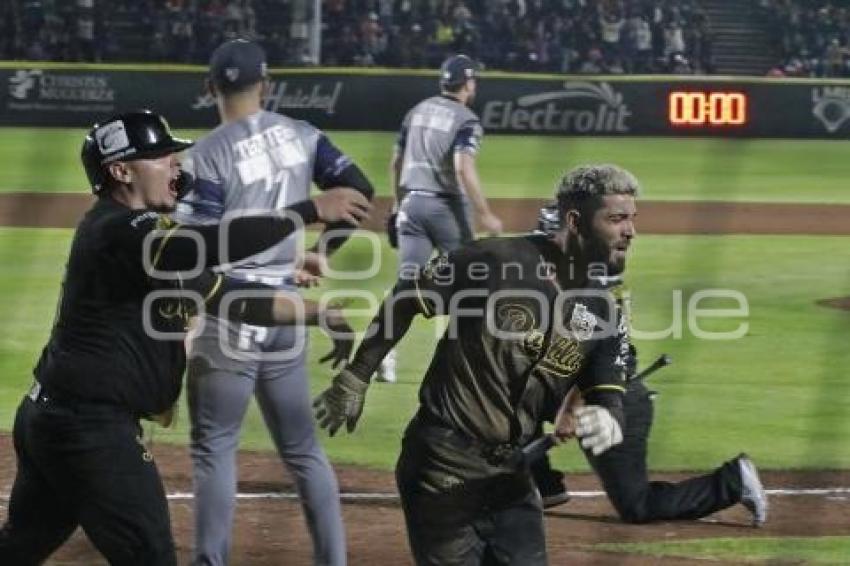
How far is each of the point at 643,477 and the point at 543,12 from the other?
27.3 m

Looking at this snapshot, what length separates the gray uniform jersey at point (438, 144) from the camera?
1008 cm

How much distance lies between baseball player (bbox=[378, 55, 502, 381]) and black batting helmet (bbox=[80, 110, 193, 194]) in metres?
5.09

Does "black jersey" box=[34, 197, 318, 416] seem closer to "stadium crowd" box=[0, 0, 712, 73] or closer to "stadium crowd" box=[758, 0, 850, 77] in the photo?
"stadium crowd" box=[0, 0, 712, 73]

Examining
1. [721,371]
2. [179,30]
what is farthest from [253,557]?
[179,30]

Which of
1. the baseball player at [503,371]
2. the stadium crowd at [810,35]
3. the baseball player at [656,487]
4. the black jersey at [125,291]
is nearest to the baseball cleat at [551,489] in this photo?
the baseball player at [656,487]

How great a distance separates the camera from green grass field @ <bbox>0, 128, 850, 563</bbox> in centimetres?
870

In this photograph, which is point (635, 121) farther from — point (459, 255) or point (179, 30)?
point (459, 255)

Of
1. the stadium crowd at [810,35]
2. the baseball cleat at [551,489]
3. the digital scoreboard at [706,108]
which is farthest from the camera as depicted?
the stadium crowd at [810,35]

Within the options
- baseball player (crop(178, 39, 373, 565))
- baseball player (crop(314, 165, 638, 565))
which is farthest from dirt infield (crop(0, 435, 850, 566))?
baseball player (crop(314, 165, 638, 565))

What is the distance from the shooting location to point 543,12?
1315 inches

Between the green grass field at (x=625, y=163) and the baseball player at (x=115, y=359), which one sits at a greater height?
the baseball player at (x=115, y=359)

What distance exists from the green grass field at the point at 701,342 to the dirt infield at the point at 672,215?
0.65m

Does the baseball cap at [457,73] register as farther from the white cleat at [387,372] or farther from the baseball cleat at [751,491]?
the baseball cleat at [751,491]

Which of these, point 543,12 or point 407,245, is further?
point 543,12
